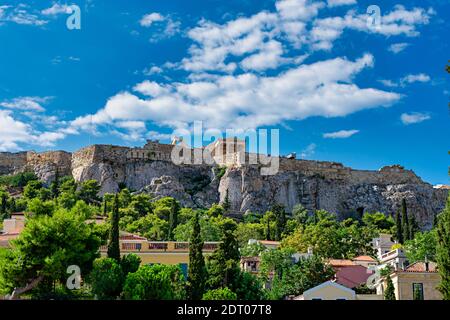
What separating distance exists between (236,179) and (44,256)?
148 ft

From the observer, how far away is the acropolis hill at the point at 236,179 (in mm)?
68375

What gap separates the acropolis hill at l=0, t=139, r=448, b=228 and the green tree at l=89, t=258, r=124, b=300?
40883 mm

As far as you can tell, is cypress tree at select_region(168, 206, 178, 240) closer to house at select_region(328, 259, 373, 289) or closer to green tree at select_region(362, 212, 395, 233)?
house at select_region(328, 259, 373, 289)

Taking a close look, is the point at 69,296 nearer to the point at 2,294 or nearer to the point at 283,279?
the point at 2,294

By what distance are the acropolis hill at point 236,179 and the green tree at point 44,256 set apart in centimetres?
4000

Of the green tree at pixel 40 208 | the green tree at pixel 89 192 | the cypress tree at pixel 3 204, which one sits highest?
the green tree at pixel 89 192

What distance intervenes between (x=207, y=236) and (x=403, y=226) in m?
18.4

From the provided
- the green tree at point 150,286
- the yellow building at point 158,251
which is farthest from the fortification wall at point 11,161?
the green tree at point 150,286

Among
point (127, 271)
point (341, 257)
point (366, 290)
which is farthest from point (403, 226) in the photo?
point (127, 271)

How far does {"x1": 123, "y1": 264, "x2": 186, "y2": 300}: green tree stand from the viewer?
23.1 m

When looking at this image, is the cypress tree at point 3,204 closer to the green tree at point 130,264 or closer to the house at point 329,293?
the green tree at point 130,264

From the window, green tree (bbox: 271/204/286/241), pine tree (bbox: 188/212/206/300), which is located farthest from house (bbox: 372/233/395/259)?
pine tree (bbox: 188/212/206/300)

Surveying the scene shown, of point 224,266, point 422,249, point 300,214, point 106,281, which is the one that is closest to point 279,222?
point 300,214

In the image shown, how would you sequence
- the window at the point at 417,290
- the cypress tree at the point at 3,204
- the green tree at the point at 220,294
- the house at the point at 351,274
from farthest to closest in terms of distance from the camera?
1. the cypress tree at the point at 3,204
2. the house at the point at 351,274
3. the window at the point at 417,290
4. the green tree at the point at 220,294
